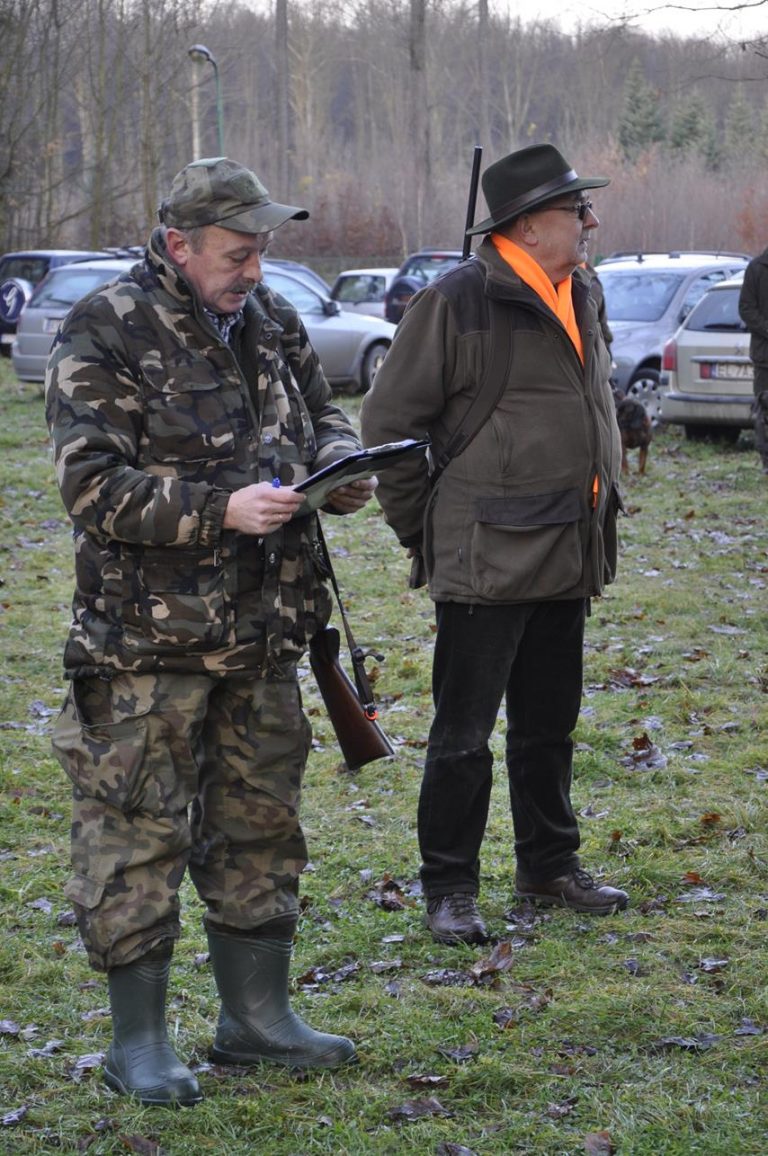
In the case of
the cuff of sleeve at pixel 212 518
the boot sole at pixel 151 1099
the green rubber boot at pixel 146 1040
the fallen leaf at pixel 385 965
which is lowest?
the fallen leaf at pixel 385 965

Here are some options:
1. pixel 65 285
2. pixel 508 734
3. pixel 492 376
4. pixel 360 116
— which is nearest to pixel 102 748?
pixel 492 376

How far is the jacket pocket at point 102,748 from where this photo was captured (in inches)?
136

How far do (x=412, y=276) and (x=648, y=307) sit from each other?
8.46 meters

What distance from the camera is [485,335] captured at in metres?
4.37

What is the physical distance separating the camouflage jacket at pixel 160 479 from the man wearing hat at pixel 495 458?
934 millimetres

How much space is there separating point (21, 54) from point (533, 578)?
2527 cm

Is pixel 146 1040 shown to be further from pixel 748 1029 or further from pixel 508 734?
pixel 508 734

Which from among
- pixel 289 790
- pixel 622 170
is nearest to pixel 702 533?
pixel 289 790

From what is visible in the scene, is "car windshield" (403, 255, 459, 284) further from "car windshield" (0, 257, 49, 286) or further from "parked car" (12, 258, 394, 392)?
"car windshield" (0, 257, 49, 286)

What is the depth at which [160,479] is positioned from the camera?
3.38 metres

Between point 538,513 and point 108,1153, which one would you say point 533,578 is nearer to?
point 538,513

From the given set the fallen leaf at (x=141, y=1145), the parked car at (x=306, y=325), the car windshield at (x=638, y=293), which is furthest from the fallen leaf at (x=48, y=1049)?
the parked car at (x=306, y=325)

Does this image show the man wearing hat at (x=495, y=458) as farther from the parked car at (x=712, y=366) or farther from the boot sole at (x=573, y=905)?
the parked car at (x=712, y=366)

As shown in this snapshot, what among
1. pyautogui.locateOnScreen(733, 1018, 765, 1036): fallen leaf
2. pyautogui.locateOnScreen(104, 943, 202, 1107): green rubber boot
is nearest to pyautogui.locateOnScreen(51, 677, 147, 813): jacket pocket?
pyautogui.locateOnScreen(104, 943, 202, 1107): green rubber boot
